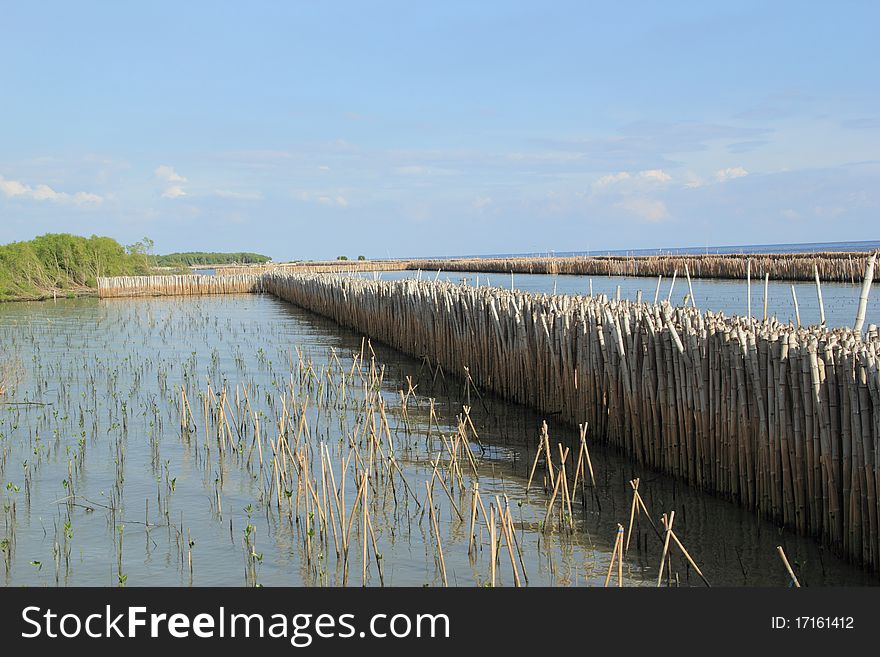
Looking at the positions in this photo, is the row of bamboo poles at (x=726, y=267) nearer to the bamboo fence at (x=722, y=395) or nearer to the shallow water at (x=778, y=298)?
the shallow water at (x=778, y=298)

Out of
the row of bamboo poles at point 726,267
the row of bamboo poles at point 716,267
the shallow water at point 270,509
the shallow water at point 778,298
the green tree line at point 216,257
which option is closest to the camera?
the shallow water at point 270,509

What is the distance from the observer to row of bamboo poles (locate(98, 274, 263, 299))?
36031 mm

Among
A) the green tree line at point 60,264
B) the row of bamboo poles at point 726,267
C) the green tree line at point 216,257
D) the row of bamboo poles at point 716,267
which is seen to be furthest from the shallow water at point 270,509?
the green tree line at point 216,257

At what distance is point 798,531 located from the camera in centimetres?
549

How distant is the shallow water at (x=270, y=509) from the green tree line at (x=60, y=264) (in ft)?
80.7

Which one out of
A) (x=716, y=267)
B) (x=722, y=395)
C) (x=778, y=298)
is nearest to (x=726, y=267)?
(x=716, y=267)

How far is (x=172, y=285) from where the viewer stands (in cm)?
3719

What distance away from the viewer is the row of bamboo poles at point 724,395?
16.4ft

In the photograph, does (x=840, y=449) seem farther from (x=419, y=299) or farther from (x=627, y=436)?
(x=419, y=299)

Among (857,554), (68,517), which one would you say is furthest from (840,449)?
(68,517)

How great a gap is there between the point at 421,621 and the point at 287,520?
2575 millimetres

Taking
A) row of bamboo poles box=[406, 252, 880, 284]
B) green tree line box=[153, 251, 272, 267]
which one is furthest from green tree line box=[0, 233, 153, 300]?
green tree line box=[153, 251, 272, 267]

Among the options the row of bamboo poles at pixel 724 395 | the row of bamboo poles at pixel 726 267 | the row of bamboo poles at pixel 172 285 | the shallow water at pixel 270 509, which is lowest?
the shallow water at pixel 270 509

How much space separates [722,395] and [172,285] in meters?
33.7
